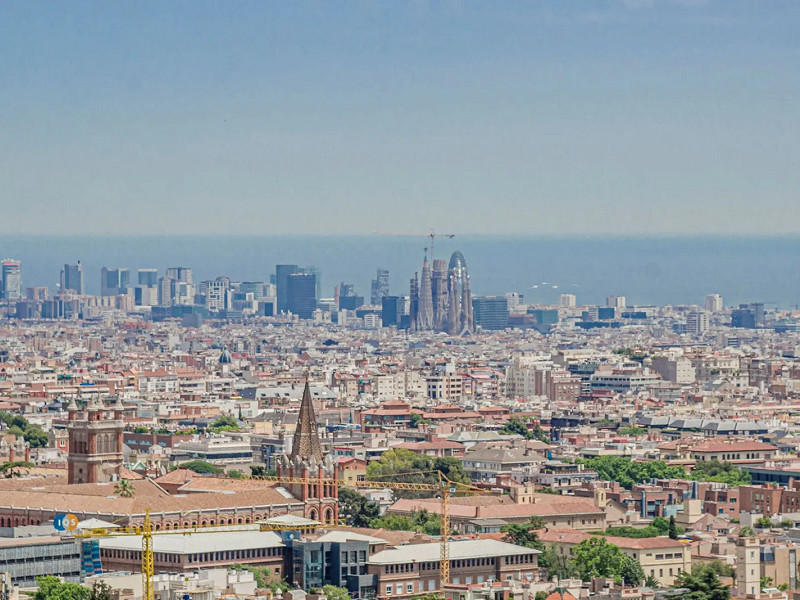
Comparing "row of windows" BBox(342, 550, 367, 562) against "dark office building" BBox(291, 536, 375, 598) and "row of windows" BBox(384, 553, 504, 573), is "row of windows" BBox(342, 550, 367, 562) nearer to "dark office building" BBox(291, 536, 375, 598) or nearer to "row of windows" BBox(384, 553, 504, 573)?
"dark office building" BBox(291, 536, 375, 598)

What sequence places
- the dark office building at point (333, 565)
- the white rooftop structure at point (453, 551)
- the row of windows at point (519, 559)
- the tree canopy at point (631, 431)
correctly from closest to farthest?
the dark office building at point (333, 565)
the white rooftop structure at point (453, 551)
the row of windows at point (519, 559)
the tree canopy at point (631, 431)

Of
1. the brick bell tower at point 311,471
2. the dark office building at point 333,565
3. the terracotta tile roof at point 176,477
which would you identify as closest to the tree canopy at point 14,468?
the terracotta tile roof at point 176,477

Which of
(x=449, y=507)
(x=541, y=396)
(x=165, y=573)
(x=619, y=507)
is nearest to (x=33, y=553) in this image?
(x=165, y=573)

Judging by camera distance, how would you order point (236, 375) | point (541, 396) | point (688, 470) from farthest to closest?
point (236, 375) → point (541, 396) → point (688, 470)

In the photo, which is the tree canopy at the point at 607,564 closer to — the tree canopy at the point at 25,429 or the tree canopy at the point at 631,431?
the tree canopy at the point at 25,429

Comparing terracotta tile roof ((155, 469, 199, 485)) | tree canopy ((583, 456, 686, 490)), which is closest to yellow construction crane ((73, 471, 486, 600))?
terracotta tile roof ((155, 469, 199, 485))

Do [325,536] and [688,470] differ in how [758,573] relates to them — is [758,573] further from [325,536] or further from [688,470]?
[688,470]
